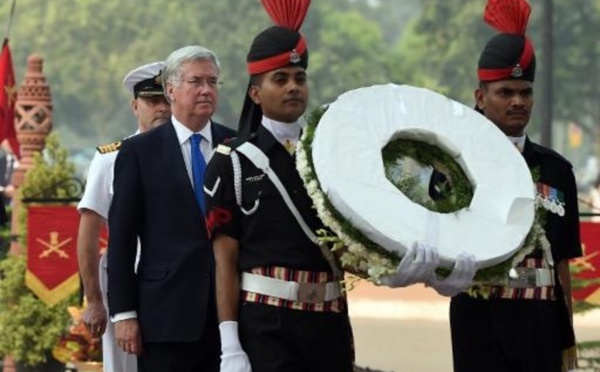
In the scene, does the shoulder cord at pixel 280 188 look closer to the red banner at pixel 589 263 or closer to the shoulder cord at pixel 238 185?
the shoulder cord at pixel 238 185

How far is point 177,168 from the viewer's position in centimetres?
787

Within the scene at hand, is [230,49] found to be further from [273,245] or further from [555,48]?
[273,245]

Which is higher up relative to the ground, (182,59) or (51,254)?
(182,59)

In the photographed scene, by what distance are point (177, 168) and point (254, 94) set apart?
98 centimetres

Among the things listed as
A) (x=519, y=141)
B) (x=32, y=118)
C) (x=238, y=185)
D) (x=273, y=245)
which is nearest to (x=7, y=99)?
(x=32, y=118)

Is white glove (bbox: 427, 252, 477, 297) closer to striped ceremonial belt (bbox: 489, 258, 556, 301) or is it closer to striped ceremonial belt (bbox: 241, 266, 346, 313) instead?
striped ceremonial belt (bbox: 241, 266, 346, 313)

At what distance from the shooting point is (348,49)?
91.9m

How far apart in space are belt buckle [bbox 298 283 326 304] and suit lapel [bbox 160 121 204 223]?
110 centimetres

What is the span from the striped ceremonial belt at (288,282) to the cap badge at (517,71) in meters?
1.37

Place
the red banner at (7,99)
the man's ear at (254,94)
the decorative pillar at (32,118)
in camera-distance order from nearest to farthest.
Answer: the man's ear at (254,94) → the decorative pillar at (32,118) → the red banner at (7,99)

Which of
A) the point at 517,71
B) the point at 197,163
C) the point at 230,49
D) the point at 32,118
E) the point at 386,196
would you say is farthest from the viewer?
the point at 230,49

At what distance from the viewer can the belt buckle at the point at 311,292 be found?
677 cm

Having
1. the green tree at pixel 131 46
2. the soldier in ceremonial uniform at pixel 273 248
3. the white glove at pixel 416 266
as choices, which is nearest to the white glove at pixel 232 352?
the soldier in ceremonial uniform at pixel 273 248

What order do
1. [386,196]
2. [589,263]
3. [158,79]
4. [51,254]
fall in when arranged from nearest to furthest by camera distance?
[386,196], [158,79], [589,263], [51,254]
